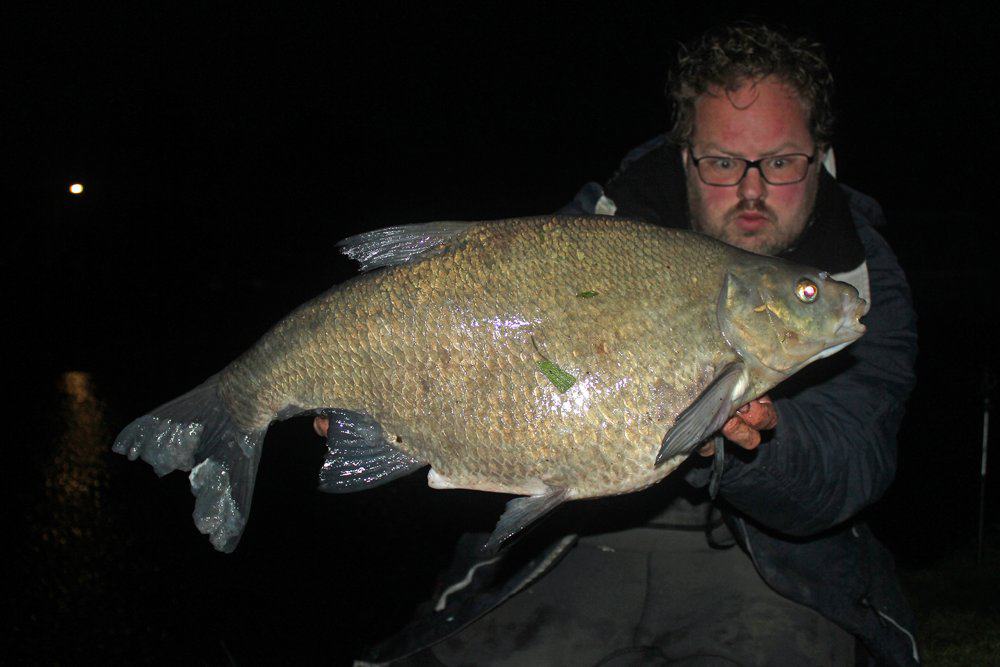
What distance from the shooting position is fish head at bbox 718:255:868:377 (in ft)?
6.54

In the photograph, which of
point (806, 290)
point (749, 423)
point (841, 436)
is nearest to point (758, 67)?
point (806, 290)

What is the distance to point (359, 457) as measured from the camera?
2127 millimetres

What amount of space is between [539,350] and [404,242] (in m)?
0.47

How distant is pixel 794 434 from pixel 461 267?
1.06 metres

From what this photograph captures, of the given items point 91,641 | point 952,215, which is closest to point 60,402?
point 91,641

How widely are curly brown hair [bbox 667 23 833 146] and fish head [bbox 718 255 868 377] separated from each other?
1.10 meters

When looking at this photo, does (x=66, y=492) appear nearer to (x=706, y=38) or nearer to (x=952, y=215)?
(x=706, y=38)

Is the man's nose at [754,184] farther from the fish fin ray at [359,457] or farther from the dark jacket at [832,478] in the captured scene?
the fish fin ray at [359,457]

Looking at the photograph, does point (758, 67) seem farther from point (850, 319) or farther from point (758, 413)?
point (758, 413)

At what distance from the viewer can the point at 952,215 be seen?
2455 cm

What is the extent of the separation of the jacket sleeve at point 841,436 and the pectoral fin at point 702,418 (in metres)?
0.37

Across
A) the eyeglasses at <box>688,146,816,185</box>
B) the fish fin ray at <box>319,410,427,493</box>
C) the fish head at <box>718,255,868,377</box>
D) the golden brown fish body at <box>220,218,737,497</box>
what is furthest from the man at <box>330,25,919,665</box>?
the fish fin ray at <box>319,410,427,493</box>

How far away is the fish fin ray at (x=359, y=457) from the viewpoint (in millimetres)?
2115

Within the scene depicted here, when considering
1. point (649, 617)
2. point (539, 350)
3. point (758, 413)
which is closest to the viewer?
point (539, 350)
